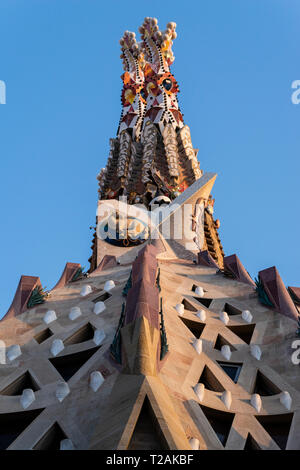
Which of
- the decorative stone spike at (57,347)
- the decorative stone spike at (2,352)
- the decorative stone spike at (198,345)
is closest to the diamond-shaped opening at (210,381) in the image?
the decorative stone spike at (198,345)

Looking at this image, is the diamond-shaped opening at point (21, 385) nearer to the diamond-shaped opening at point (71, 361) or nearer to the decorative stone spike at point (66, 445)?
the diamond-shaped opening at point (71, 361)

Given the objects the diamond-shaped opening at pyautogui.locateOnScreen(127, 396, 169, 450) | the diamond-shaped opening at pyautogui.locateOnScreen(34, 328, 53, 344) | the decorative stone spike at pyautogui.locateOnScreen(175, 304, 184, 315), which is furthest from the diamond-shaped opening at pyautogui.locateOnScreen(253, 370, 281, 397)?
the diamond-shaped opening at pyautogui.locateOnScreen(34, 328, 53, 344)

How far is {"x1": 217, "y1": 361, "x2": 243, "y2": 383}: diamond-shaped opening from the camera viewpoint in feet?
34.9

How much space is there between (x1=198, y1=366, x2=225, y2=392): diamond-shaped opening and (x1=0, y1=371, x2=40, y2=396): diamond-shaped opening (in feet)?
10.4

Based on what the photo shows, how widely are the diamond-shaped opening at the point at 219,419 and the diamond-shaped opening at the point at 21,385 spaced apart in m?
3.07

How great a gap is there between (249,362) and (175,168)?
88.9ft

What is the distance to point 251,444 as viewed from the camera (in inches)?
329

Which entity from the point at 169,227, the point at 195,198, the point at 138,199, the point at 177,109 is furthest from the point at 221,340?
the point at 177,109

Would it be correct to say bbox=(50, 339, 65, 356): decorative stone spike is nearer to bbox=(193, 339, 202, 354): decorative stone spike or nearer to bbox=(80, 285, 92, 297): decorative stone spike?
bbox=(193, 339, 202, 354): decorative stone spike

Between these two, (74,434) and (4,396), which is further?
(4,396)

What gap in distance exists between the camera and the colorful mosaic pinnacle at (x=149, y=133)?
119ft

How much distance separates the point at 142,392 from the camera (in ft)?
24.2

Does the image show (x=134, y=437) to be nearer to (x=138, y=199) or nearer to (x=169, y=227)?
(x=169, y=227)
